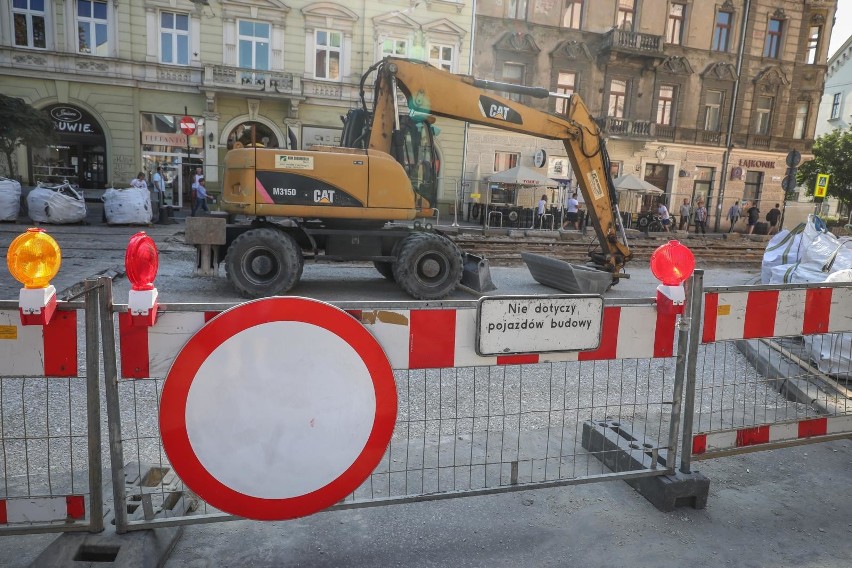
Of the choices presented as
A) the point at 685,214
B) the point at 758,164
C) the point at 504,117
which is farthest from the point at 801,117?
the point at 504,117

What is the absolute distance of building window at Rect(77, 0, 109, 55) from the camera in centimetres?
2239

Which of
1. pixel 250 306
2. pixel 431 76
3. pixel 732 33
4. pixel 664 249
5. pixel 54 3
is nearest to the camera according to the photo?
pixel 250 306

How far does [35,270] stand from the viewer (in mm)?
2012

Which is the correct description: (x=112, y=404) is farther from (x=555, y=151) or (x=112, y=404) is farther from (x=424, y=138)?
(x=555, y=151)

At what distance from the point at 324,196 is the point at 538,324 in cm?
630

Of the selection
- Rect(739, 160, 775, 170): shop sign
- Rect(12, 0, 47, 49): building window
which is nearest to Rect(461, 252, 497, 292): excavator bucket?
Rect(12, 0, 47, 49): building window

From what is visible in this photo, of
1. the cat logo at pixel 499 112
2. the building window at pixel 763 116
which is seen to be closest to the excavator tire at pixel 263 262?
the cat logo at pixel 499 112

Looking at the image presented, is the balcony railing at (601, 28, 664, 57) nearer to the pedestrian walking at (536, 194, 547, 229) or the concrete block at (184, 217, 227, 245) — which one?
the pedestrian walking at (536, 194, 547, 229)

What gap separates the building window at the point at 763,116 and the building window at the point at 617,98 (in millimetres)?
8060

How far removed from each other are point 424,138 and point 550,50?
71.5ft

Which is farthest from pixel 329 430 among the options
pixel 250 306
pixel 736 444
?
pixel 736 444

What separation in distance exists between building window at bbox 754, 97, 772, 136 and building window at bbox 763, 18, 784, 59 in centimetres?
239

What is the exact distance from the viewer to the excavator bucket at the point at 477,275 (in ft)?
32.1

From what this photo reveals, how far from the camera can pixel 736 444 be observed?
3162 millimetres
